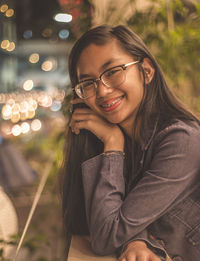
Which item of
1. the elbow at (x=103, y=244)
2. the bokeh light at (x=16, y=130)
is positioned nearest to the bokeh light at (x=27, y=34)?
the bokeh light at (x=16, y=130)

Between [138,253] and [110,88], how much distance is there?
1.79 feet

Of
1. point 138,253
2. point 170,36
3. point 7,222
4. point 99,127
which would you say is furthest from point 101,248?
point 170,36

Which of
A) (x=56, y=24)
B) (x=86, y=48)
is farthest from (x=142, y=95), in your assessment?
(x=56, y=24)

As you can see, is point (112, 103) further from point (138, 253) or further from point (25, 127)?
point (25, 127)

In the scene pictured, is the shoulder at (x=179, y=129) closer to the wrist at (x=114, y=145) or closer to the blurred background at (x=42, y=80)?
the wrist at (x=114, y=145)

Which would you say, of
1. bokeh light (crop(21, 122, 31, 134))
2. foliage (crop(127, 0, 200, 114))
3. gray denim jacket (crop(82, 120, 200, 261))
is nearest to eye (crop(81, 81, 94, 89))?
gray denim jacket (crop(82, 120, 200, 261))

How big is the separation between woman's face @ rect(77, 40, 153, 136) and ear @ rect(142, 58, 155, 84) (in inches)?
1.0

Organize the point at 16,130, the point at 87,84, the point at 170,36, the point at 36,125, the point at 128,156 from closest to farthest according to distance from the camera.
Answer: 1. the point at 87,84
2. the point at 128,156
3. the point at 16,130
4. the point at 36,125
5. the point at 170,36

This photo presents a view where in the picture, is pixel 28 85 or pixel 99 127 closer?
pixel 99 127

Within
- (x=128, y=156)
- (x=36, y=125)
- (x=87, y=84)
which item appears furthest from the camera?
(x=36, y=125)

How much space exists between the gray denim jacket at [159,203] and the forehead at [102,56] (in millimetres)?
291

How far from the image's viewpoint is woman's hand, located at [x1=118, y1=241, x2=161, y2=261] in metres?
0.87

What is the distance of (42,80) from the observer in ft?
5.74

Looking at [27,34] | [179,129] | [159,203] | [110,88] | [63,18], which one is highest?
[63,18]
